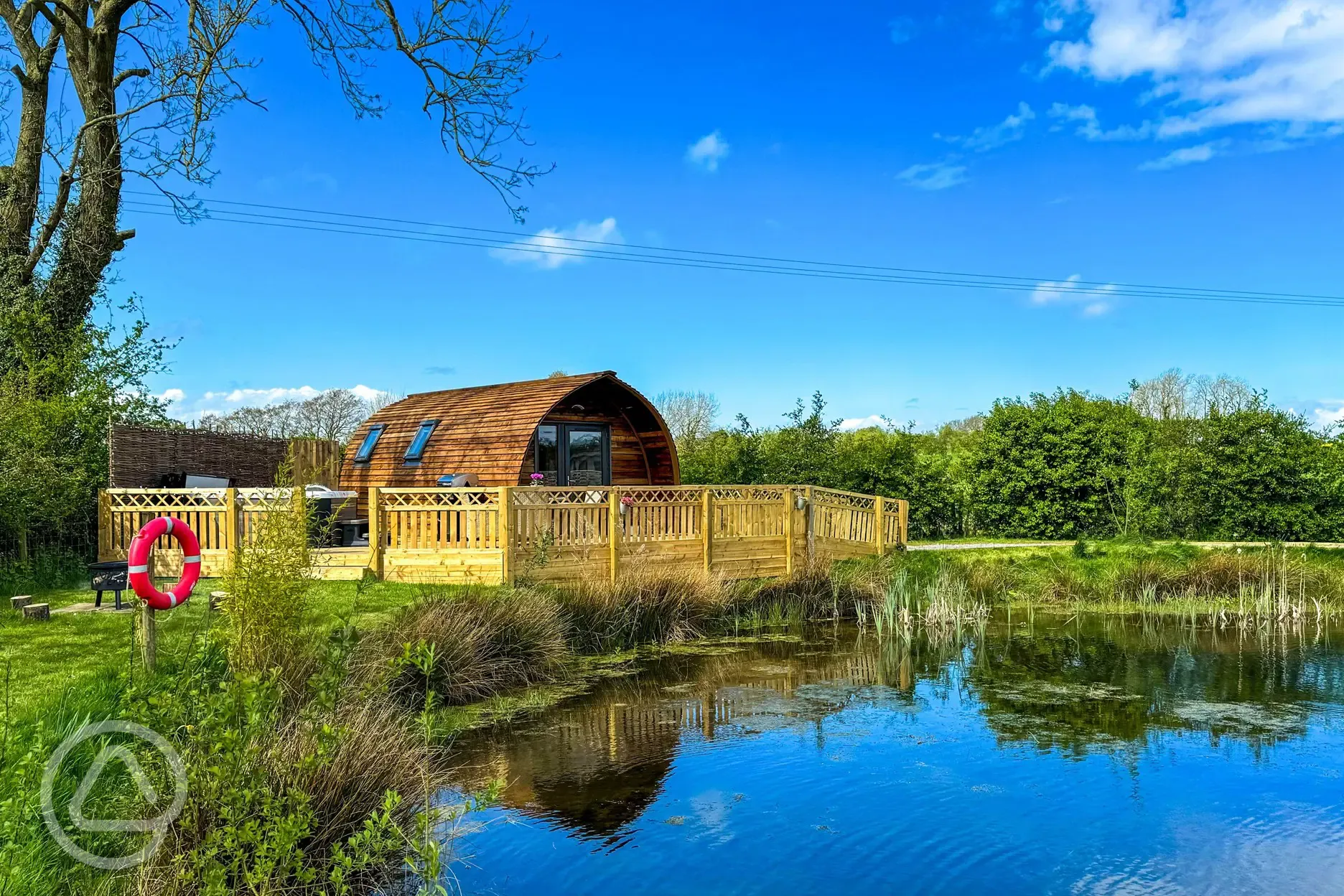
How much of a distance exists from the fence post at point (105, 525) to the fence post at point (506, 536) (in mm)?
5157

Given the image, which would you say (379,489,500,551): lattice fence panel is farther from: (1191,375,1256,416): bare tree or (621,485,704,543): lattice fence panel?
(1191,375,1256,416): bare tree

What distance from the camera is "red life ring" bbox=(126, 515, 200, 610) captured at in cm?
585

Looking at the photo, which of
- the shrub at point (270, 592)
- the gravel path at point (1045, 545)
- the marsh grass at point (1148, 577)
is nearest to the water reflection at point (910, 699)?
the marsh grass at point (1148, 577)

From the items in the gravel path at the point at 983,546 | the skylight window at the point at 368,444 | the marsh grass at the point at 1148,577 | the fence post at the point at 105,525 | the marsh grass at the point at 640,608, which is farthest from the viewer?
the skylight window at the point at 368,444

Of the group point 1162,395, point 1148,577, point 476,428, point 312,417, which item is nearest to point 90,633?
point 476,428

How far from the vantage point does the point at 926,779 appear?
679 cm

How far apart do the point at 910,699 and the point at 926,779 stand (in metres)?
2.34

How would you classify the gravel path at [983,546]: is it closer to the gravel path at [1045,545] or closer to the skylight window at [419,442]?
the gravel path at [1045,545]

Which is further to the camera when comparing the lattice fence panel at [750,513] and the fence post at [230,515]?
the lattice fence panel at [750,513]

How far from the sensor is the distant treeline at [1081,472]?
58.7 feet

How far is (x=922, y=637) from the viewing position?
12195mm

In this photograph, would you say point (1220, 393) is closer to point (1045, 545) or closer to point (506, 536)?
point (1045, 545)

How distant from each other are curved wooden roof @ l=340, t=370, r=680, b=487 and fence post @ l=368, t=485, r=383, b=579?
395 centimetres

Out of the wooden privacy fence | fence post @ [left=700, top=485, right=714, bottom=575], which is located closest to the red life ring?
the wooden privacy fence
